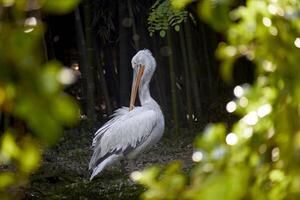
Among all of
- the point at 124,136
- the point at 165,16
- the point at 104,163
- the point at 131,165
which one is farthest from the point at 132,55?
the point at 104,163

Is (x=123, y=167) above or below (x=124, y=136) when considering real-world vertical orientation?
below

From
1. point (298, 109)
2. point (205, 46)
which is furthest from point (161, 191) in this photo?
point (205, 46)

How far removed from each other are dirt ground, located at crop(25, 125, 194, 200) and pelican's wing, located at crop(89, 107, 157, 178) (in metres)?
0.18

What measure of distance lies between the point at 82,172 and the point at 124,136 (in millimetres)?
560

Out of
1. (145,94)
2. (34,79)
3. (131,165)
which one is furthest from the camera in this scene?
(131,165)

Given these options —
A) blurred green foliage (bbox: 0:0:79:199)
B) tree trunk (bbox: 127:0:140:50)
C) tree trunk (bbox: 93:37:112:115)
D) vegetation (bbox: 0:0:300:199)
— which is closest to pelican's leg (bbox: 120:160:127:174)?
tree trunk (bbox: 127:0:140:50)

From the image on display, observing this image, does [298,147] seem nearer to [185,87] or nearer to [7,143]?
[7,143]

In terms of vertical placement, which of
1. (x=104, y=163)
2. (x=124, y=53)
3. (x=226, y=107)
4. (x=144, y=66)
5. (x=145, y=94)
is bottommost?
(x=226, y=107)

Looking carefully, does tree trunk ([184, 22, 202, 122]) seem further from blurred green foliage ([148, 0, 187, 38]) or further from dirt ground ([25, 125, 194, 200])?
blurred green foliage ([148, 0, 187, 38])

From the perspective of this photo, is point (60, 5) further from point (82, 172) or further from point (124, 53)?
point (124, 53)

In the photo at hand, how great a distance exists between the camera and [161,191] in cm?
88

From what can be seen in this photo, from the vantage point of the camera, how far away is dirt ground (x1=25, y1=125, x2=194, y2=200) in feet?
16.2

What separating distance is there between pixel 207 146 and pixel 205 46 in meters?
7.54

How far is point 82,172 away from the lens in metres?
6.01
